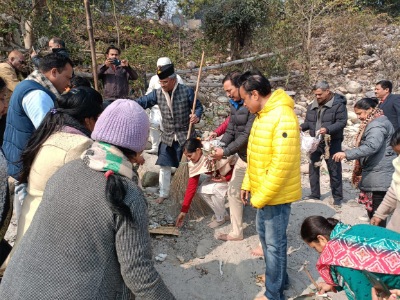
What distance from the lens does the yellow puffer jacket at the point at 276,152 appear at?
237 cm

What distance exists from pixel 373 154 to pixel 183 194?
2237 millimetres

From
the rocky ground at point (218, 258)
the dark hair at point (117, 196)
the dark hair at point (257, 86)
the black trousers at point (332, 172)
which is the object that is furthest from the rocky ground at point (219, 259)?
the dark hair at point (117, 196)

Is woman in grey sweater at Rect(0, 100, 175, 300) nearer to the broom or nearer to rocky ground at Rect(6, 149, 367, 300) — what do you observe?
rocky ground at Rect(6, 149, 367, 300)

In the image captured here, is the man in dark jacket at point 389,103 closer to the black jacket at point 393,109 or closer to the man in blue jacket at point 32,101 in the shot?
the black jacket at point 393,109

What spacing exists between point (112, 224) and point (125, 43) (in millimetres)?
9491

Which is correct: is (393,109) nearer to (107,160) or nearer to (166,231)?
(166,231)

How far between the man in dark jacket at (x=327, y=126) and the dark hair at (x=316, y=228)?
2609 millimetres

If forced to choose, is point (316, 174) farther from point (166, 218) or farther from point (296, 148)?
point (296, 148)

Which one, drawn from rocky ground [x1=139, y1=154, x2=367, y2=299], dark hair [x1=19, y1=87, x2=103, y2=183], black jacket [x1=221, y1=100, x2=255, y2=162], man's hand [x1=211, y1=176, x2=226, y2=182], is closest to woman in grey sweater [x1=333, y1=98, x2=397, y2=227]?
rocky ground [x1=139, y1=154, x2=367, y2=299]

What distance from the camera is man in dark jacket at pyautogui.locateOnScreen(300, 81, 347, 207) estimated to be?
14.5 ft

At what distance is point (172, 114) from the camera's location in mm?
4191

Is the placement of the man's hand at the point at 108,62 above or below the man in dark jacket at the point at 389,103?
above

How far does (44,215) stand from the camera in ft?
4.44

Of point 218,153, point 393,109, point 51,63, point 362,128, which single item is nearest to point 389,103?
point 393,109
